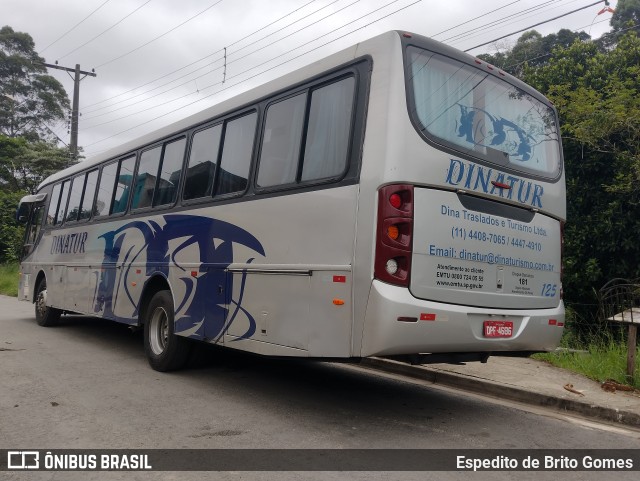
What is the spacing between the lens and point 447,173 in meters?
4.88

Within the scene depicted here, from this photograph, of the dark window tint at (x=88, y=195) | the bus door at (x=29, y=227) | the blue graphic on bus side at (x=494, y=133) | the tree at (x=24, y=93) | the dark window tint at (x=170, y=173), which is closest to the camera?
the blue graphic on bus side at (x=494, y=133)

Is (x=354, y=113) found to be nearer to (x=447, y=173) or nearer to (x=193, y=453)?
(x=447, y=173)

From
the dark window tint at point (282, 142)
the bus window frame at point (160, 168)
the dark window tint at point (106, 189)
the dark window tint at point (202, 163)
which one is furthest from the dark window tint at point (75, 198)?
the dark window tint at point (282, 142)

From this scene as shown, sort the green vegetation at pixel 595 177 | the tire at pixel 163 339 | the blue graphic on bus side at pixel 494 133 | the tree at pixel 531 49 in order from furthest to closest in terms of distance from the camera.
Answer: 1. the tree at pixel 531 49
2. the green vegetation at pixel 595 177
3. the tire at pixel 163 339
4. the blue graphic on bus side at pixel 494 133

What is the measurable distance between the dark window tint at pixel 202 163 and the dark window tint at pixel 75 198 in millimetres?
4261

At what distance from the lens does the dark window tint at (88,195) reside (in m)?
10.1

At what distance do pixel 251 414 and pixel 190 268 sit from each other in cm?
203

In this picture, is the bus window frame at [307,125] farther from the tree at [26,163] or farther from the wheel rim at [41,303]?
the tree at [26,163]

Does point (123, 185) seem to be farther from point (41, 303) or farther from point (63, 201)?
point (41, 303)

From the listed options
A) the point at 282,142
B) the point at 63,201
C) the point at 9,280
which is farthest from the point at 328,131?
the point at 9,280

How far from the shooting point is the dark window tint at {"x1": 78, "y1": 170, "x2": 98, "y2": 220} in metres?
10.1

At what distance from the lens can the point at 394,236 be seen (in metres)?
4.59

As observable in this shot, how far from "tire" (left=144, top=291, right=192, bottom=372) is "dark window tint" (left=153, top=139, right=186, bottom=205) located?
1.25 m

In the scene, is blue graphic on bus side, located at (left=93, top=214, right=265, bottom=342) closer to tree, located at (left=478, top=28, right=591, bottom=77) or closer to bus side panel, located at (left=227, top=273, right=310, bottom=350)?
bus side panel, located at (left=227, top=273, right=310, bottom=350)
